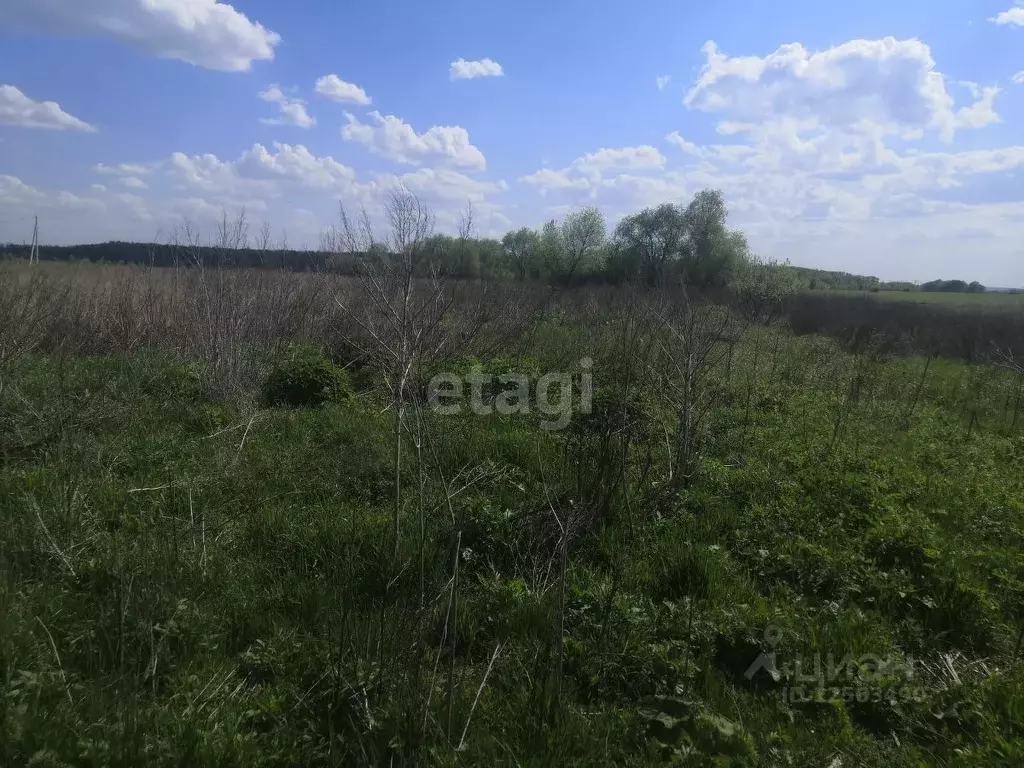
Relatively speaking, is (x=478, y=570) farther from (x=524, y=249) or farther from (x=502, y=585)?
(x=524, y=249)

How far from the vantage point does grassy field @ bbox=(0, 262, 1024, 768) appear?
7.66 feet

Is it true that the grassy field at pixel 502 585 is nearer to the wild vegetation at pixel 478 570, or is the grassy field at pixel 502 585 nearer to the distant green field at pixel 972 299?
the wild vegetation at pixel 478 570

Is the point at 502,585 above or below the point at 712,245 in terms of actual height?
below

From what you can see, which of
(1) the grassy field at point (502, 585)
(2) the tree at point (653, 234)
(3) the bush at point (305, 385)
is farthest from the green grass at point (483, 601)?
(2) the tree at point (653, 234)

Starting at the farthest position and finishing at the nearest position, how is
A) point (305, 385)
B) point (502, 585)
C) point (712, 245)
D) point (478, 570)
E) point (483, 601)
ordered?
point (712, 245) < point (305, 385) < point (478, 570) < point (502, 585) < point (483, 601)

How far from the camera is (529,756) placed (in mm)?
2254

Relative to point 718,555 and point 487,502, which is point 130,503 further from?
point 718,555

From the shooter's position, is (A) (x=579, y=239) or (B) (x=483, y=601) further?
(A) (x=579, y=239)

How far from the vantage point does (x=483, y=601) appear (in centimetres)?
334

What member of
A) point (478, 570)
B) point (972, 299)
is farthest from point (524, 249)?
point (478, 570)

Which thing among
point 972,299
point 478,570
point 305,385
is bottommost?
point 478,570

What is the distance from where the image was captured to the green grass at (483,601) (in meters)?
2.31

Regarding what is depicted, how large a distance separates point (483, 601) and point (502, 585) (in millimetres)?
187

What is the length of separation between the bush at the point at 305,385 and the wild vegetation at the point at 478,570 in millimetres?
42
